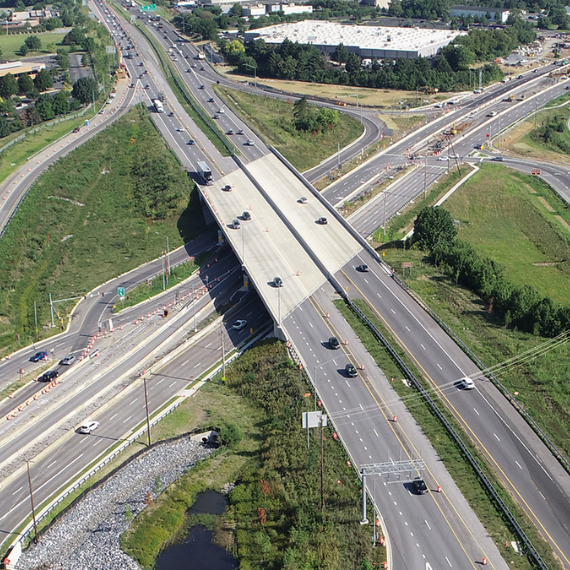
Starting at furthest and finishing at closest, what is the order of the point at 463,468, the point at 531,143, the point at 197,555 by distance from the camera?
the point at 531,143
the point at 463,468
the point at 197,555

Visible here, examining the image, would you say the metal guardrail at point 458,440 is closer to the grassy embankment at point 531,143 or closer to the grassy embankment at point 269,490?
the grassy embankment at point 269,490

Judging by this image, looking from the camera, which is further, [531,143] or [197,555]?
[531,143]

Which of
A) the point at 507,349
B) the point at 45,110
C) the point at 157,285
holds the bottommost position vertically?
the point at 507,349

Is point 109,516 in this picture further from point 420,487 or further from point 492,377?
point 492,377

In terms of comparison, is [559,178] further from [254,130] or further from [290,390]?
[290,390]

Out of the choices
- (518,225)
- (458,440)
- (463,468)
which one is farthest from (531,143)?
(463,468)

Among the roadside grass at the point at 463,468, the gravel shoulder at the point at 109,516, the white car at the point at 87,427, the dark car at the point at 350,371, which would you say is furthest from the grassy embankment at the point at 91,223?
the roadside grass at the point at 463,468

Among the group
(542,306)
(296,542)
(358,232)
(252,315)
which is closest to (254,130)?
(358,232)
